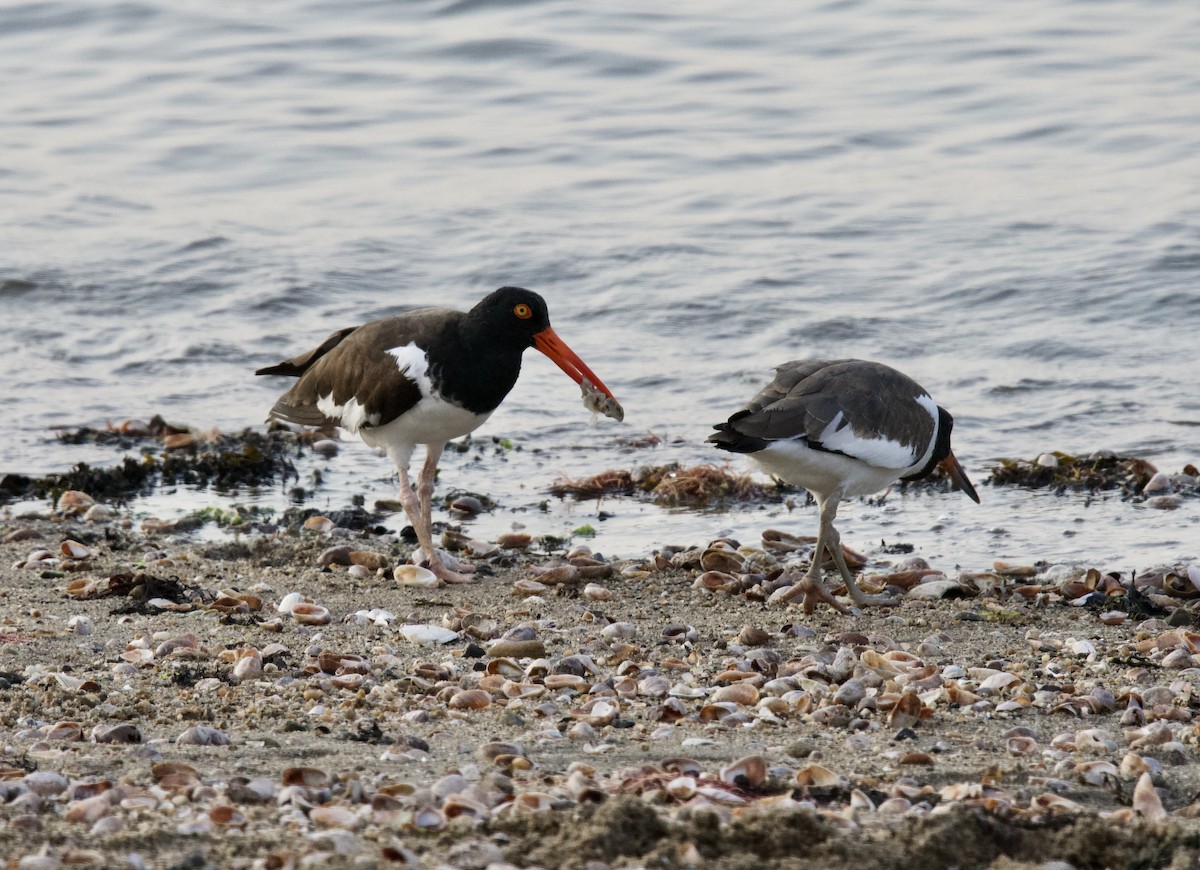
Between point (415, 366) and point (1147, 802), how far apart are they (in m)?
4.07

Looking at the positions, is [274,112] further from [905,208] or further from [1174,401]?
[1174,401]

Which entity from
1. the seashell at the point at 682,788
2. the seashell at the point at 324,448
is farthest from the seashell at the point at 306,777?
the seashell at the point at 324,448

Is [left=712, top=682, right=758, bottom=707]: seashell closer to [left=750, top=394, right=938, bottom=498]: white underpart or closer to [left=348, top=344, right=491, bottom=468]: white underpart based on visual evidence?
[left=750, top=394, right=938, bottom=498]: white underpart

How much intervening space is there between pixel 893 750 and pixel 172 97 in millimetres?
15726

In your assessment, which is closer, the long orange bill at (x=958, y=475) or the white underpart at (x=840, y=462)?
the white underpart at (x=840, y=462)

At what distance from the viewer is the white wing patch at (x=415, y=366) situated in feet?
22.9

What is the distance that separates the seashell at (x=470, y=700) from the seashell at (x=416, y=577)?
192cm

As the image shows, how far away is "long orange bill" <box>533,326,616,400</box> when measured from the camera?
286 inches

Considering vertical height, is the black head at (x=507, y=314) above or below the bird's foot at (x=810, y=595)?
above

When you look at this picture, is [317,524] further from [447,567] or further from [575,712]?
[575,712]

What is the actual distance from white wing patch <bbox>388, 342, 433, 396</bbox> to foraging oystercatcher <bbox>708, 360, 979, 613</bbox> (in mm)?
1492

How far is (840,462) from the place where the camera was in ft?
21.0

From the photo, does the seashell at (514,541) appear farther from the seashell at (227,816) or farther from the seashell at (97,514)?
the seashell at (227,816)

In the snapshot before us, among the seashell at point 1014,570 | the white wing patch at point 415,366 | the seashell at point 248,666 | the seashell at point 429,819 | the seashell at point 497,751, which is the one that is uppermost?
the white wing patch at point 415,366
